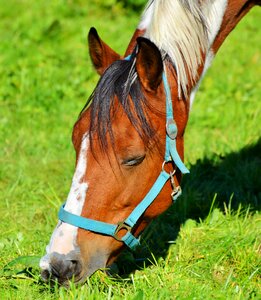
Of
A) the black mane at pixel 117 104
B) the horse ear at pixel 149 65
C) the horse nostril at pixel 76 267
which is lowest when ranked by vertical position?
the horse nostril at pixel 76 267

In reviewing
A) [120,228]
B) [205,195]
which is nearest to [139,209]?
[120,228]

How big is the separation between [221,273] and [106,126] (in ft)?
3.56

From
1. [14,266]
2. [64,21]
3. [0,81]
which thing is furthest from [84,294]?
[64,21]

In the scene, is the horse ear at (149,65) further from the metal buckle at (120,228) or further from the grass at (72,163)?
the grass at (72,163)

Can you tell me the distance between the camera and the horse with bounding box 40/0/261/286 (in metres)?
3.01

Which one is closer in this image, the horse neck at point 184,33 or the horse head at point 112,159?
the horse head at point 112,159

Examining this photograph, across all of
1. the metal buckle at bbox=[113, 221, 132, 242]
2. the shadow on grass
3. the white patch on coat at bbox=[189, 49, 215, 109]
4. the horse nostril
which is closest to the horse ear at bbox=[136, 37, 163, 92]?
the white patch on coat at bbox=[189, 49, 215, 109]

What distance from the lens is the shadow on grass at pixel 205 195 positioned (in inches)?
150

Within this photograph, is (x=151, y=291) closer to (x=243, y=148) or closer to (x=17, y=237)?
(x=17, y=237)

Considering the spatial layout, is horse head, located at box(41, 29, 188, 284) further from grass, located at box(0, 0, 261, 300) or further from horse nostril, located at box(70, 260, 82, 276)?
grass, located at box(0, 0, 261, 300)

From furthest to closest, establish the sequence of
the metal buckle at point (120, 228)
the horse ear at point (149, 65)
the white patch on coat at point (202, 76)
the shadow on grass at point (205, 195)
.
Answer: the shadow on grass at point (205, 195)
the white patch on coat at point (202, 76)
the metal buckle at point (120, 228)
the horse ear at point (149, 65)

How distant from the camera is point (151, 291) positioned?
3.22m

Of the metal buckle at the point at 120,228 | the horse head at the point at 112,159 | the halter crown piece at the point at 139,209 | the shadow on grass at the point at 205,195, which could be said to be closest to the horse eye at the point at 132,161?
the horse head at the point at 112,159

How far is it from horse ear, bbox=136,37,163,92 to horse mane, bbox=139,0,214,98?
0.15m
